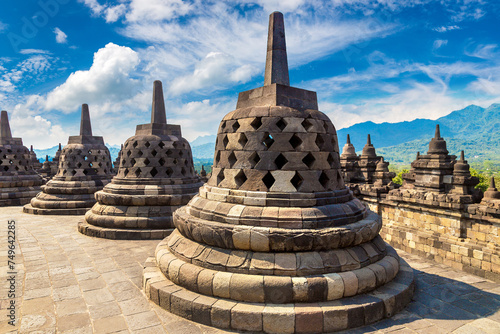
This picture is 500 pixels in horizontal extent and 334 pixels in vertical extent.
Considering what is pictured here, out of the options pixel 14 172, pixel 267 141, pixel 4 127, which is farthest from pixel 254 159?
pixel 4 127

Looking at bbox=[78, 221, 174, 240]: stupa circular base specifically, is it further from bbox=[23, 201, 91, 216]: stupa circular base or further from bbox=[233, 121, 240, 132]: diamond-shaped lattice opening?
bbox=[233, 121, 240, 132]: diamond-shaped lattice opening

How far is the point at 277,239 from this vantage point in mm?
4543

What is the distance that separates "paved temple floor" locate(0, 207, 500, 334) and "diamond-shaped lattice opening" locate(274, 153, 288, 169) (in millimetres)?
2664

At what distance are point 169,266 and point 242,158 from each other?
2.17 m

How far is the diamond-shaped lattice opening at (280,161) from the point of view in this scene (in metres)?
5.22

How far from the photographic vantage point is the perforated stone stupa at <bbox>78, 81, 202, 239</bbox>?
31.0 feet

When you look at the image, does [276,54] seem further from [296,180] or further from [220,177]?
[220,177]

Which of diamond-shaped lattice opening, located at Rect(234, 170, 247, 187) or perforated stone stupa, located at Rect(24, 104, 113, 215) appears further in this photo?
perforated stone stupa, located at Rect(24, 104, 113, 215)

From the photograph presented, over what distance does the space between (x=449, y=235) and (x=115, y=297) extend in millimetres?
8067

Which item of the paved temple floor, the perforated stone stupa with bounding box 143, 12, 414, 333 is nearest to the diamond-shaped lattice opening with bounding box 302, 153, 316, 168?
the perforated stone stupa with bounding box 143, 12, 414, 333

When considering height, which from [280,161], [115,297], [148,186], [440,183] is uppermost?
[280,161]

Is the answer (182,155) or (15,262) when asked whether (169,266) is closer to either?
(15,262)

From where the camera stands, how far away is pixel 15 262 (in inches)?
273

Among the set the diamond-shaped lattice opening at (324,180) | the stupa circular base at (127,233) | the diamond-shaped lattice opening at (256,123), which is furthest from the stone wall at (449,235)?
the stupa circular base at (127,233)
